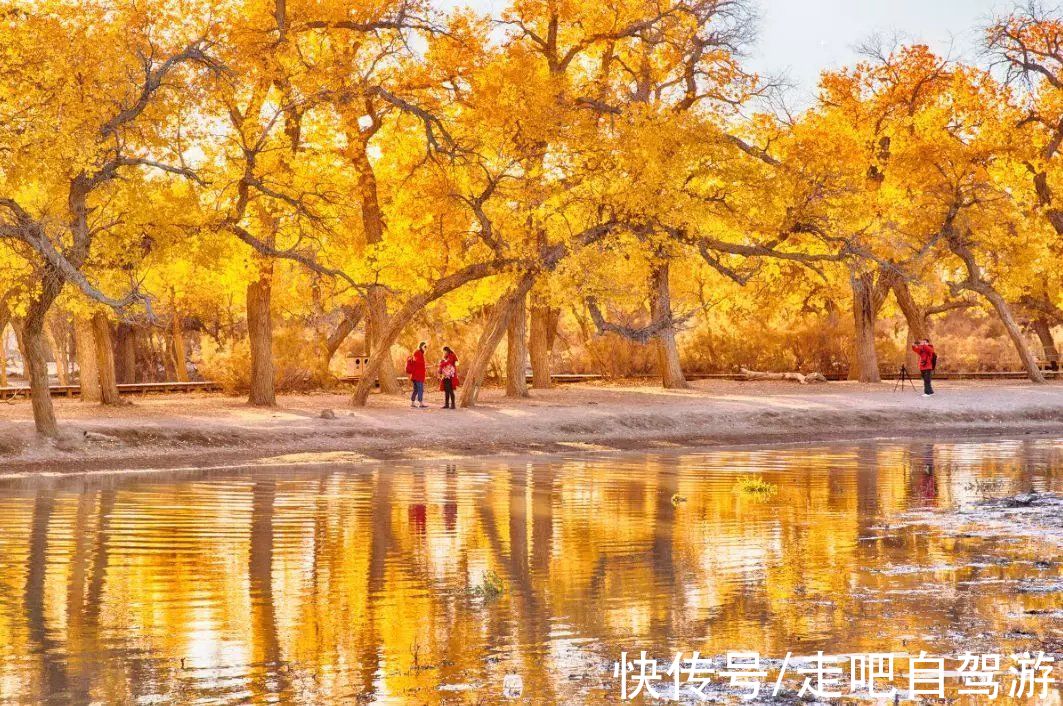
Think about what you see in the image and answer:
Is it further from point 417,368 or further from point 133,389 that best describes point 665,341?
point 133,389

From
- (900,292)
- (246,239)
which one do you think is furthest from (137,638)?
(900,292)

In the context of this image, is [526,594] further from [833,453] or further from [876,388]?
[876,388]

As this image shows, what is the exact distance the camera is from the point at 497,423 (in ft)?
98.6

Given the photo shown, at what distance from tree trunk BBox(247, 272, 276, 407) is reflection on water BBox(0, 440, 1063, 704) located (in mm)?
13727

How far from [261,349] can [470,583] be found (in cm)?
2314

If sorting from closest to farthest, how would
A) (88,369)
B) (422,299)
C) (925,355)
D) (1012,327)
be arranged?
(422,299) < (88,369) < (925,355) < (1012,327)

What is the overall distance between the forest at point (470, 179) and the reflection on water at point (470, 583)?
789 cm

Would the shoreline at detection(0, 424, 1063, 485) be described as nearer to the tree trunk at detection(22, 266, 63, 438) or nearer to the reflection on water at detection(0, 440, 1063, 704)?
the tree trunk at detection(22, 266, 63, 438)

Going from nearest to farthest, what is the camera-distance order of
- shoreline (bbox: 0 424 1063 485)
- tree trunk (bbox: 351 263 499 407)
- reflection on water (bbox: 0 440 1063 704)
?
1. reflection on water (bbox: 0 440 1063 704)
2. shoreline (bbox: 0 424 1063 485)
3. tree trunk (bbox: 351 263 499 407)

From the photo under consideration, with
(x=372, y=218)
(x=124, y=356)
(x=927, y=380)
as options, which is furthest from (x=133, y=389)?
(x=927, y=380)

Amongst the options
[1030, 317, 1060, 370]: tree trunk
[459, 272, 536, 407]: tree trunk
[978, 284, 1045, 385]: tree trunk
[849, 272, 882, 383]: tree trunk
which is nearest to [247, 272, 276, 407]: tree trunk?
[459, 272, 536, 407]: tree trunk

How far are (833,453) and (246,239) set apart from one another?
41.9 ft

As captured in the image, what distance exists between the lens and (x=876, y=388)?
41906mm

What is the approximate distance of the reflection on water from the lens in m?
8.59
